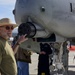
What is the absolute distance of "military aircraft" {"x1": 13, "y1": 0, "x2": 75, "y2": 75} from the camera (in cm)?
706

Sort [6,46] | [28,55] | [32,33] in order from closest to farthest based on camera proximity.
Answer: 1. [6,46]
2. [32,33]
3. [28,55]

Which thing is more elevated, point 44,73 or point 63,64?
point 63,64

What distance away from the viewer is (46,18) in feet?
23.2

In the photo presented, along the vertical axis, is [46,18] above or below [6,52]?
above

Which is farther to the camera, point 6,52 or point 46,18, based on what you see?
point 46,18

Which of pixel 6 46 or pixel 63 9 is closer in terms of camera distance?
pixel 6 46

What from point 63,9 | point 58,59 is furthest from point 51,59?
point 63,9

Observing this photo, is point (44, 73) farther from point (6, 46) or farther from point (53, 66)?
point (6, 46)

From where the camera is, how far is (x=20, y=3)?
24.2 feet

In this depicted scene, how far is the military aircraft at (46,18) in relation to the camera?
7062mm

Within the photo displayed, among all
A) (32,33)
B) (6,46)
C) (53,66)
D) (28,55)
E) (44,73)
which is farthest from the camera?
(44,73)

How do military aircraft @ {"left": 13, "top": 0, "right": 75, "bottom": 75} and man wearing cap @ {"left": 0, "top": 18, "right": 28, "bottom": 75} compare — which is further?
military aircraft @ {"left": 13, "top": 0, "right": 75, "bottom": 75}

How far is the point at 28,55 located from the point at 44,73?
1.07 meters

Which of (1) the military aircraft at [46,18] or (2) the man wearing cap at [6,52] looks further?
(1) the military aircraft at [46,18]
